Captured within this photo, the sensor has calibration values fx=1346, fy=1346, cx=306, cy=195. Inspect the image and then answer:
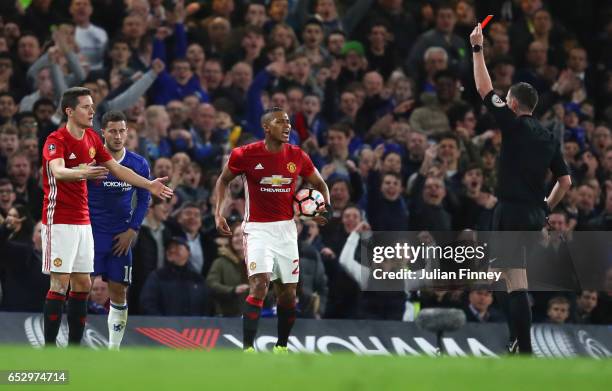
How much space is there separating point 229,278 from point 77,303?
3373 mm

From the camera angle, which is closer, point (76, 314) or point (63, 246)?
point (63, 246)

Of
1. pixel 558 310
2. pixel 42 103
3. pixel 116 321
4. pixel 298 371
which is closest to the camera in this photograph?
pixel 298 371

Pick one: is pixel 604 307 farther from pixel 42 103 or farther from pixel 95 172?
pixel 95 172

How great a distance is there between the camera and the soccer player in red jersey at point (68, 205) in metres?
11.2

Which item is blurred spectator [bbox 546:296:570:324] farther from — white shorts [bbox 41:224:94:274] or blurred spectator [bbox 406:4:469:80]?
white shorts [bbox 41:224:94:274]

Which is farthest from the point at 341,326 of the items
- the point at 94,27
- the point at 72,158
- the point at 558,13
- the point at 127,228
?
the point at 558,13

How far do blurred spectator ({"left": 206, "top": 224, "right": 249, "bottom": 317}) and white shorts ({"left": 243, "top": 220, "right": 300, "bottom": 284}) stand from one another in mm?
2529

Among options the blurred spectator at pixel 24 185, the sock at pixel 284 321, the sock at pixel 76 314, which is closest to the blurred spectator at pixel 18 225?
the blurred spectator at pixel 24 185

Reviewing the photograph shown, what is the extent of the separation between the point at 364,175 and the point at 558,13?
7.12 meters

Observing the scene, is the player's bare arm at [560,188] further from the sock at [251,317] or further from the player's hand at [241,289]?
the player's hand at [241,289]

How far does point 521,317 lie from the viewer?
1098 cm

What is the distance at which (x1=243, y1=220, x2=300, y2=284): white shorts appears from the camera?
11977mm

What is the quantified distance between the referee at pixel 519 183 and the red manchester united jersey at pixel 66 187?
3.35m

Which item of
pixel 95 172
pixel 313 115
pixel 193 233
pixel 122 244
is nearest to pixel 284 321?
pixel 122 244
